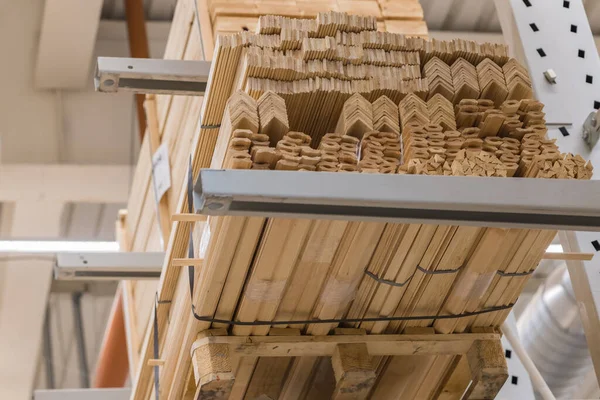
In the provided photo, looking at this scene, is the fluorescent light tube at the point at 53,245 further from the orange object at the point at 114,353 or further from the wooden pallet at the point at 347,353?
the wooden pallet at the point at 347,353

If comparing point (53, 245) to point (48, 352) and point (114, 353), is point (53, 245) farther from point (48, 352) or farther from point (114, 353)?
point (48, 352)

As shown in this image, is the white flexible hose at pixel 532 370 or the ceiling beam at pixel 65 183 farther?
the ceiling beam at pixel 65 183

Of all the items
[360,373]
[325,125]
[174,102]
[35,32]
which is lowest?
[360,373]

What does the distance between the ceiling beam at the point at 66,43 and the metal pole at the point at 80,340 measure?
360 cm

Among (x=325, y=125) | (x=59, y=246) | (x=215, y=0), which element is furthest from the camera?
(x=59, y=246)

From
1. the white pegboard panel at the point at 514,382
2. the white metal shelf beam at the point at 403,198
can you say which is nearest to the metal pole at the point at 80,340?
the white pegboard panel at the point at 514,382

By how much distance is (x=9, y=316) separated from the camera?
45.6 ft

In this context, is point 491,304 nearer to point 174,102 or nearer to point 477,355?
point 477,355

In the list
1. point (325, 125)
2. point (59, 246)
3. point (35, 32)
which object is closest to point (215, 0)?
point (325, 125)

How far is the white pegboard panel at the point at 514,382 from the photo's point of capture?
230 inches

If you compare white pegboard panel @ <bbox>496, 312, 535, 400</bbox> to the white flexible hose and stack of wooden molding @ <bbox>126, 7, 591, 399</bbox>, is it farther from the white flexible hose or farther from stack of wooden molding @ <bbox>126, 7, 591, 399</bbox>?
stack of wooden molding @ <bbox>126, 7, 591, 399</bbox>

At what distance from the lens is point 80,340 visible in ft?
47.0

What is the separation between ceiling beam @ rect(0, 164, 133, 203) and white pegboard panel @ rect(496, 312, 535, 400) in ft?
27.9

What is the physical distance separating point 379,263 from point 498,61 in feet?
3.28
